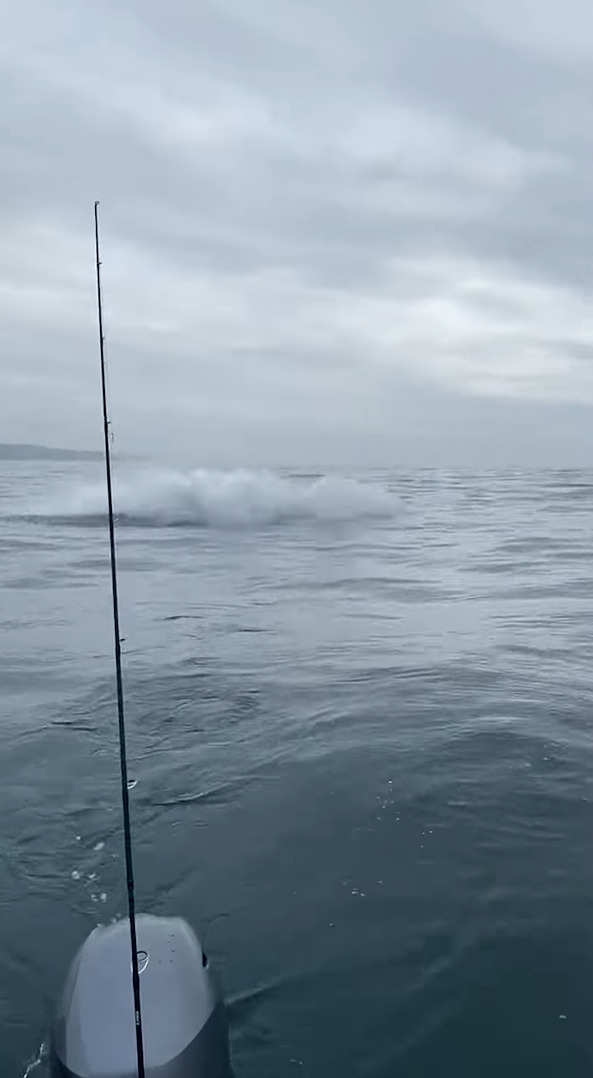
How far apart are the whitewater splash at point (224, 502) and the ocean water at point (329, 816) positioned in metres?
19.1

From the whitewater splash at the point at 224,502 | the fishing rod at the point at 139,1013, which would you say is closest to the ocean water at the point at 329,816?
the fishing rod at the point at 139,1013

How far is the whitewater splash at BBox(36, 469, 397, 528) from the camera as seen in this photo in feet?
117

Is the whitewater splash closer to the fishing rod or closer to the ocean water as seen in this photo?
the ocean water

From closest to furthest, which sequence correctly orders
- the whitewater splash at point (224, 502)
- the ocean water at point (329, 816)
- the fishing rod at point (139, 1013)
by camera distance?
1. the fishing rod at point (139, 1013)
2. the ocean water at point (329, 816)
3. the whitewater splash at point (224, 502)

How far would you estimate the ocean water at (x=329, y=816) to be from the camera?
465 centimetres

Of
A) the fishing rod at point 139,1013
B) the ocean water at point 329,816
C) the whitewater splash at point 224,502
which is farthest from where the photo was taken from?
the whitewater splash at point 224,502

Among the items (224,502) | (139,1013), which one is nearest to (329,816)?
(139,1013)

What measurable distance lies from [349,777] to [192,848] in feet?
5.83

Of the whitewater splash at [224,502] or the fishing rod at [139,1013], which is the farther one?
the whitewater splash at [224,502]

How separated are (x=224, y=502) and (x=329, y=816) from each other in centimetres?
3083

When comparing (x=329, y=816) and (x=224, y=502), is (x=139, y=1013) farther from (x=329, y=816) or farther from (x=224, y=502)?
(x=224, y=502)

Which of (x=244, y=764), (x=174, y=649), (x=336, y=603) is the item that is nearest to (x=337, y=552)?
(x=336, y=603)

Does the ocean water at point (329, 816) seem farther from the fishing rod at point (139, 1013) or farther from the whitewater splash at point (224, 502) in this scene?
the whitewater splash at point (224, 502)

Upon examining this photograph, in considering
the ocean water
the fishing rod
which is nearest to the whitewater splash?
the ocean water
